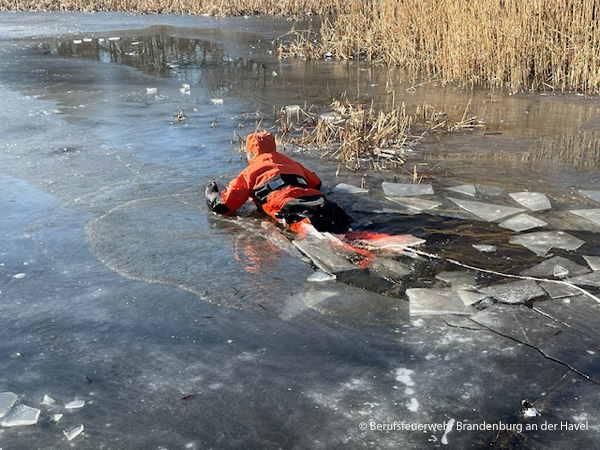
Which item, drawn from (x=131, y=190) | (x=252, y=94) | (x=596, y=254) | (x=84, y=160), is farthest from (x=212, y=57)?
(x=596, y=254)

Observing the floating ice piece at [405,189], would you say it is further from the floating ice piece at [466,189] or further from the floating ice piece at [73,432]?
the floating ice piece at [73,432]

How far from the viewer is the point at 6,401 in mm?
3098

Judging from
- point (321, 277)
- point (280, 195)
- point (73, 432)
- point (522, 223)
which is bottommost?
point (73, 432)

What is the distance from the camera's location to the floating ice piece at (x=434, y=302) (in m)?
3.74

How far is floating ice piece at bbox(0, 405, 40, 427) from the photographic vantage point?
2951mm

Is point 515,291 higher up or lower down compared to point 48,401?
higher up

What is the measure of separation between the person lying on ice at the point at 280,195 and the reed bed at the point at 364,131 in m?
1.29

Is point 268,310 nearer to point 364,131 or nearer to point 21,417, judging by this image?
point 21,417

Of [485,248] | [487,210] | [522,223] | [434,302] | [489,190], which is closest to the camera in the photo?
[434,302]

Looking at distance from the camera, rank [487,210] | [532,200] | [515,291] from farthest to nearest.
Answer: [532,200] → [487,210] → [515,291]

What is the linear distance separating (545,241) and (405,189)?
1.48m

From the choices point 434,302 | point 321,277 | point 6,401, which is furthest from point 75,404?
point 434,302

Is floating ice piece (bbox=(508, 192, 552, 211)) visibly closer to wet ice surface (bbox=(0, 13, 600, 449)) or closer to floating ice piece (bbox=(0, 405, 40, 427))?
wet ice surface (bbox=(0, 13, 600, 449))

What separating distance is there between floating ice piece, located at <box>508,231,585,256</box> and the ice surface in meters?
0.10
